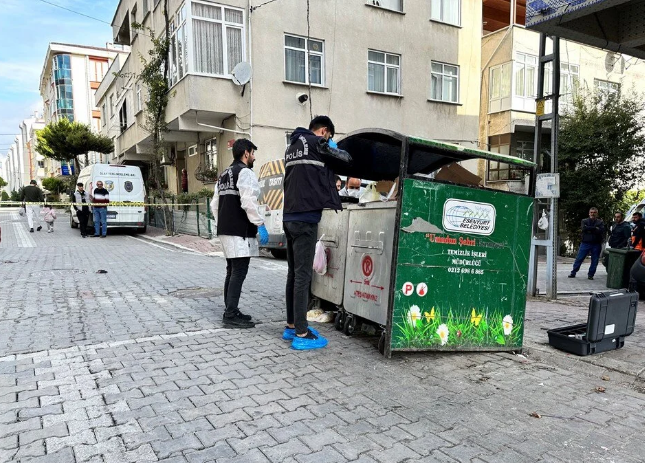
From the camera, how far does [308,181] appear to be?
4.13 metres

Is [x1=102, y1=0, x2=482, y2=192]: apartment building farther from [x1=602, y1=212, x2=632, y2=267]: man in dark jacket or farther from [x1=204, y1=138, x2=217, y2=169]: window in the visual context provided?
[x1=602, y1=212, x2=632, y2=267]: man in dark jacket

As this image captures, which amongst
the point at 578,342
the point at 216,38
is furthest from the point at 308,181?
the point at 216,38

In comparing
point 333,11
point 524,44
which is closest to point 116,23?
point 333,11

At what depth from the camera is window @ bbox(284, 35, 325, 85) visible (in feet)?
50.4

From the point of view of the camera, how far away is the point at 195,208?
50.7ft

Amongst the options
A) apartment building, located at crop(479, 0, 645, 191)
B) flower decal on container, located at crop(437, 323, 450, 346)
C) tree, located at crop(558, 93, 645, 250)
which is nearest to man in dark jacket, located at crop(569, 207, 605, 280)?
tree, located at crop(558, 93, 645, 250)

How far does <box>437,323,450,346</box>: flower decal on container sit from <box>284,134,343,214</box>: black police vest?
1399 mm

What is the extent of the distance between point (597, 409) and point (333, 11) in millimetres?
15410

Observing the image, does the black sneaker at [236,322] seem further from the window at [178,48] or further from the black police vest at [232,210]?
the window at [178,48]

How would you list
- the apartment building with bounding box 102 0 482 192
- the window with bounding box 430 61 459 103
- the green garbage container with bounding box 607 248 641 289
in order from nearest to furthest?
the green garbage container with bounding box 607 248 641 289
the apartment building with bounding box 102 0 482 192
the window with bounding box 430 61 459 103

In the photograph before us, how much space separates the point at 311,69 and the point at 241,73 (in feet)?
9.18

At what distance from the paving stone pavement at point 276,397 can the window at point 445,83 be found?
1469cm

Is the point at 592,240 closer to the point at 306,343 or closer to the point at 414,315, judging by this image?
the point at 414,315

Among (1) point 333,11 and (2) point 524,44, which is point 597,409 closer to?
(1) point 333,11
